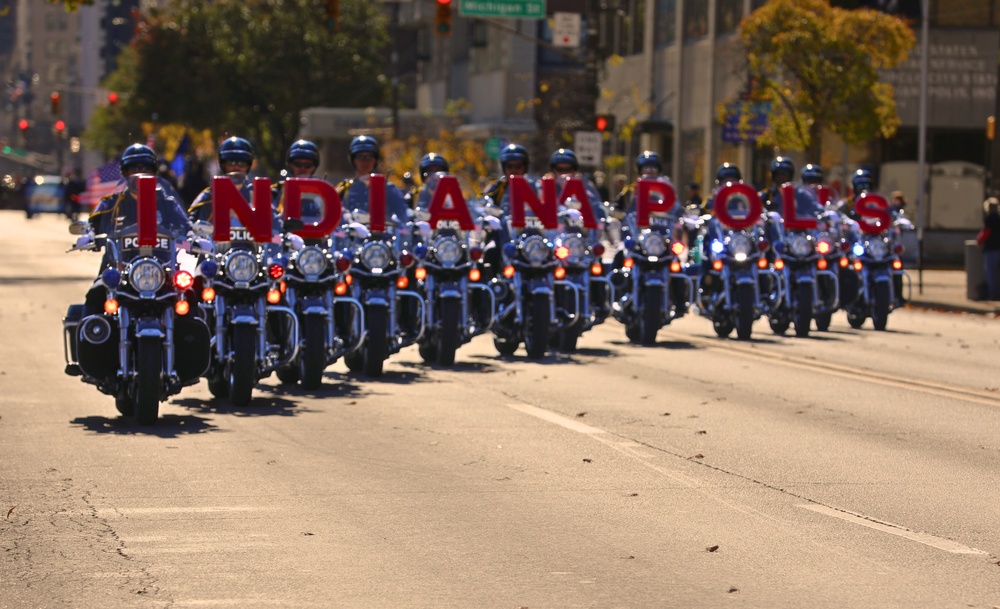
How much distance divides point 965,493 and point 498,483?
2.47m

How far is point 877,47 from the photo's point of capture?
3700 centimetres

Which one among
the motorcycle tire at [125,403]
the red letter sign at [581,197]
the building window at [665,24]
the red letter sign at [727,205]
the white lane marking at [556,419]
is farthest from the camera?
the building window at [665,24]

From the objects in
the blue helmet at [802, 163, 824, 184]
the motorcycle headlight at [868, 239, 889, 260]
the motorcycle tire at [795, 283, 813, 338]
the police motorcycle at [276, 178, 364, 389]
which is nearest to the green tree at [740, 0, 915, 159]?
the blue helmet at [802, 163, 824, 184]

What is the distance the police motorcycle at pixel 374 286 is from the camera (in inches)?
642

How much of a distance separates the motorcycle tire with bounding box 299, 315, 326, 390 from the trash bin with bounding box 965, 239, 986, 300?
712 inches

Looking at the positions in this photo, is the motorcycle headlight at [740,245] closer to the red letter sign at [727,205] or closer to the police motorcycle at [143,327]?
the red letter sign at [727,205]

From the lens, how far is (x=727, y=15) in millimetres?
49219

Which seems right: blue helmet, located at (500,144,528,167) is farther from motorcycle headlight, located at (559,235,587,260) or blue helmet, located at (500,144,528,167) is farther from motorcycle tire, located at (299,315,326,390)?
motorcycle tire, located at (299,315,326,390)

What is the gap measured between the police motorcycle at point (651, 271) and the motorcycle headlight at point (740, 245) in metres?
0.60

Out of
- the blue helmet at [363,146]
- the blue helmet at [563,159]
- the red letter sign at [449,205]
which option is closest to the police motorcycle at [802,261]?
the blue helmet at [563,159]

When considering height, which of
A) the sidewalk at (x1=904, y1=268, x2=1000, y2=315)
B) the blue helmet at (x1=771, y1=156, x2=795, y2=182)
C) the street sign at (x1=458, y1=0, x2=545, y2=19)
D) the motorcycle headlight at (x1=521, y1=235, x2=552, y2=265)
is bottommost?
the sidewalk at (x1=904, y1=268, x2=1000, y2=315)

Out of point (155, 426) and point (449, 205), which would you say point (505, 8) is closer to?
point (449, 205)

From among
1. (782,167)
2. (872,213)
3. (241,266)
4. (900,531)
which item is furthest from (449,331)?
(900,531)

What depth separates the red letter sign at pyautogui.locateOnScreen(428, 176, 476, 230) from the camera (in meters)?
17.6
